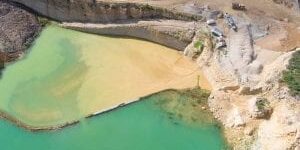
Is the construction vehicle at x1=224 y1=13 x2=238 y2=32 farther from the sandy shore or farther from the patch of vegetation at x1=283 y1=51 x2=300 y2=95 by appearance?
the patch of vegetation at x1=283 y1=51 x2=300 y2=95

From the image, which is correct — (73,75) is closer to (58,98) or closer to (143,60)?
(58,98)

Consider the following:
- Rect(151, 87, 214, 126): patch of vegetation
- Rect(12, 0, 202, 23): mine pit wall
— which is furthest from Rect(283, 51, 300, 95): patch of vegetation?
Result: Rect(12, 0, 202, 23): mine pit wall

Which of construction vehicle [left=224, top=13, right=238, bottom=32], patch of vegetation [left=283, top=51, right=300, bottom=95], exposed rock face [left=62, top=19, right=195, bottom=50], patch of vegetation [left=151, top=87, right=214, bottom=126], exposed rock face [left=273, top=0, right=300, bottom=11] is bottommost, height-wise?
patch of vegetation [left=151, top=87, right=214, bottom=126]

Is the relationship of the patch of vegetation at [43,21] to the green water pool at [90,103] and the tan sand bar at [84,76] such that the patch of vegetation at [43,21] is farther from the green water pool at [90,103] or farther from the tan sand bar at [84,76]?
the tan sand bar at [84,76]

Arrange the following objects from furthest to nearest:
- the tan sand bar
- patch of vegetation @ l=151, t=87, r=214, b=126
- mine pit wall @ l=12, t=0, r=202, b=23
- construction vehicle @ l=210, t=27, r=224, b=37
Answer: mine pit wall @ l=12, t=0, r=202, b=23
construction vehicle @ l=210, t=27, r=224, b=37
the tan sand bar
patch of vegetation @ l=151, t=87, r=214, b=126

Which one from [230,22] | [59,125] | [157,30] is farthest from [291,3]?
[59,125]

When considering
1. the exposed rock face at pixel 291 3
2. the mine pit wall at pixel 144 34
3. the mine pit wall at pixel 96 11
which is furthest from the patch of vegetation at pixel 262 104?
the exposed rock face at pixel 291 3

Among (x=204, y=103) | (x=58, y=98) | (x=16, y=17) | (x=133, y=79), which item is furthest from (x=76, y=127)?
(x=16, y=17)

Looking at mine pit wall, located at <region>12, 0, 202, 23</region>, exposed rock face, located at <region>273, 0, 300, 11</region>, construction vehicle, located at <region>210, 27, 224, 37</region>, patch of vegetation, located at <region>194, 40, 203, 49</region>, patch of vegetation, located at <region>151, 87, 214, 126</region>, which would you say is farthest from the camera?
mine pit wall, located at <region>12, 0, 202, 23</region>
